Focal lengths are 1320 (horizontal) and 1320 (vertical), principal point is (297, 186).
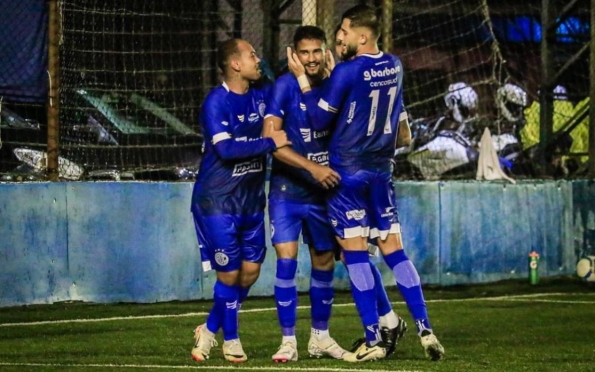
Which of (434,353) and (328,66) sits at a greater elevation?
(328,66)

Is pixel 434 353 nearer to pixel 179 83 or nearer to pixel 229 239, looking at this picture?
pixel 229 239

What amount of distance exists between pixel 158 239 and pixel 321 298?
4307 mm

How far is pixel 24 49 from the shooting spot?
517 inches

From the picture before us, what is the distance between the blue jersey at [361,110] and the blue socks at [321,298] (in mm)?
869

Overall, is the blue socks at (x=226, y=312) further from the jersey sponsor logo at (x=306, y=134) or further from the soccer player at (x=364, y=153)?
the jersey sponsor logo at (x=306, y=134)

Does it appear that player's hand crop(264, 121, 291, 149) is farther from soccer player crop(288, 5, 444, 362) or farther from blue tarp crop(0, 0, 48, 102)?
blue tarp crop(0, 0, 48, 102)

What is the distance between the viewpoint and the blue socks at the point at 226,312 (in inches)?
346

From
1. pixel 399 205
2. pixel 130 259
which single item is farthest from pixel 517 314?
pixel 130 259

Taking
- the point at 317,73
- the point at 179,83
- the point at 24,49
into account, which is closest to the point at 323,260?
the point at 317,73

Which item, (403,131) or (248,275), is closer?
(248,275)

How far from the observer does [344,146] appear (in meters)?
8.77

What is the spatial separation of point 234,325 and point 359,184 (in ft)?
4.12

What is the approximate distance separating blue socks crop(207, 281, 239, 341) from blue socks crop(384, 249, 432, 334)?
1.08 meters

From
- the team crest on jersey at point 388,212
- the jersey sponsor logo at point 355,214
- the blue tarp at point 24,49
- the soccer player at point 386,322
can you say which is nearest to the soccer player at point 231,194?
the jersey sponsor logo at point 355,214
